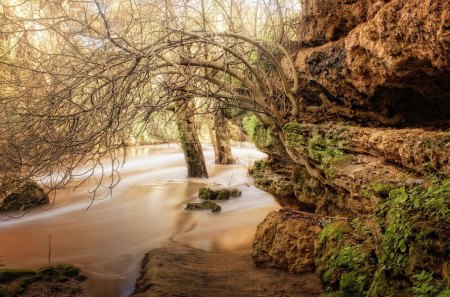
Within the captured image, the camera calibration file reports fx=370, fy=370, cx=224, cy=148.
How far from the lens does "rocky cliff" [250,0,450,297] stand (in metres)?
2.88

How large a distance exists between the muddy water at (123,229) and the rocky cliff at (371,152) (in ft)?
7.69

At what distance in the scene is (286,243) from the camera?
5.06m

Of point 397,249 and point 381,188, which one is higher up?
point 381,188

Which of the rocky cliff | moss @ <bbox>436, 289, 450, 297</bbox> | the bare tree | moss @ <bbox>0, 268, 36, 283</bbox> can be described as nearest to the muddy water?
moss @ <bbox>0, 268, 36, 283</bbox>

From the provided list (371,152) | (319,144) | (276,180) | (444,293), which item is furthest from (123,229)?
(444,293)

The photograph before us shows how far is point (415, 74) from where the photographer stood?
13.0ft

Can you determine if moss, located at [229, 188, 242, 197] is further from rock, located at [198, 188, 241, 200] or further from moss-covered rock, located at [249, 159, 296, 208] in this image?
moss-covered rock, located at [249, 159, 296, 208]

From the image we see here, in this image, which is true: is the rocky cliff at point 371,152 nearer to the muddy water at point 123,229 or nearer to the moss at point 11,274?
the muddy water at point 123,229

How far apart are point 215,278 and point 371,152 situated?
108 inches

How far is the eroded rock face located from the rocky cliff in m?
0.01

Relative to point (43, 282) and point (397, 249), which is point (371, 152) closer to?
point (397, 249)

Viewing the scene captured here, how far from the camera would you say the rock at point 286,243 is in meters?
4.88

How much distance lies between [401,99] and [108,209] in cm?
889

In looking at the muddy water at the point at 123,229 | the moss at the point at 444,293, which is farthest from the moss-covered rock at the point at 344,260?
the muddy water at the point at 123,229
